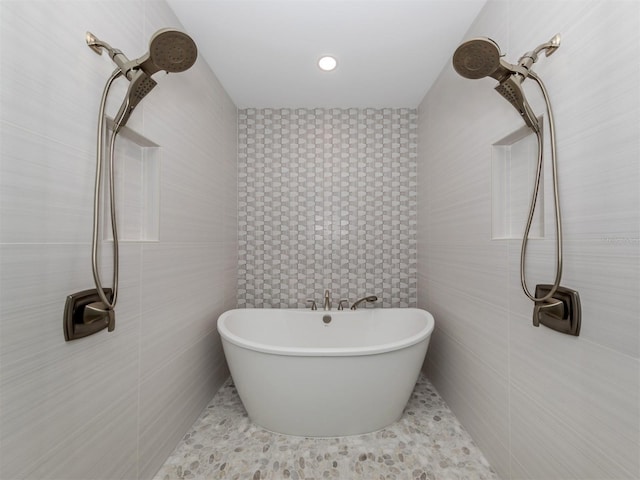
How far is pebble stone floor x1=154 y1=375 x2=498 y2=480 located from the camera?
4.79 ft

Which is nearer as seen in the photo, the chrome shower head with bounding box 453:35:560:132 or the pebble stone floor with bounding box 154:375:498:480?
the chrome shower head with bounding box 453:35:560:132

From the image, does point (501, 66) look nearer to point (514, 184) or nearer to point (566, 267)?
point (514, 184)

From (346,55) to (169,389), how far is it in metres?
2.26

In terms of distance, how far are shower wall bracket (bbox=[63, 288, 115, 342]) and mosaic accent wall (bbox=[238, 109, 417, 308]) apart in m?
1.67

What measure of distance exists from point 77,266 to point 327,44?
5.91ft

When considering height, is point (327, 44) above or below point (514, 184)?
above

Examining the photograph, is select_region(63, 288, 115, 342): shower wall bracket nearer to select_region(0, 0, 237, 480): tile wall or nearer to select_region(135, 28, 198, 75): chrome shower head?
select_region(0, 0, 237, 480): tile wall

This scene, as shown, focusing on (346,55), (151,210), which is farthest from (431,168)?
(151,210)

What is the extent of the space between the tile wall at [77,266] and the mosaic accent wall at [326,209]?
952 mm

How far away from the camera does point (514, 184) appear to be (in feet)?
4.83

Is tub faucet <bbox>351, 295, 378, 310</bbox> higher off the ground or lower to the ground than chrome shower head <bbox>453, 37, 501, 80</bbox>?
lower

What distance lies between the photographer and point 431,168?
238 cm

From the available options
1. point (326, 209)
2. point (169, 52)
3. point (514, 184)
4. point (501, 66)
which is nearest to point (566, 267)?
point (514, 184)

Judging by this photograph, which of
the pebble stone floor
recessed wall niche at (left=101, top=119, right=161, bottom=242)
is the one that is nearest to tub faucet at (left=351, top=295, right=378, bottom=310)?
the pebble stone floor
